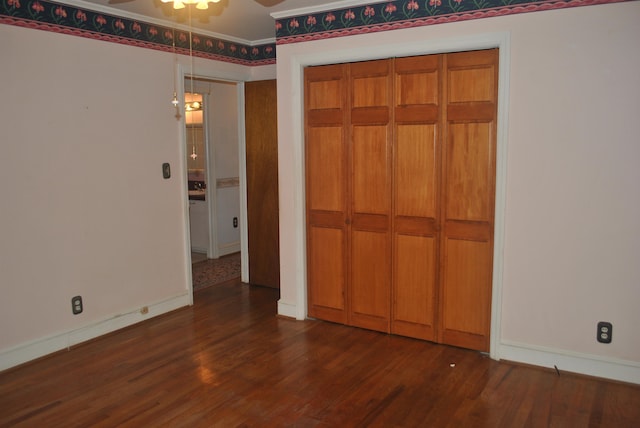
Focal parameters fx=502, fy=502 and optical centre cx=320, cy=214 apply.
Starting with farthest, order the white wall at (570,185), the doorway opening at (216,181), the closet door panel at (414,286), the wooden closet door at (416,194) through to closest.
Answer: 1. the doorway opening at (216,181)
2. the closet door panel at (414,286)
3. the wooden closet door at (416,194)
4. the white wall at (570,185)

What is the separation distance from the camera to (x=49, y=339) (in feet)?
12.1

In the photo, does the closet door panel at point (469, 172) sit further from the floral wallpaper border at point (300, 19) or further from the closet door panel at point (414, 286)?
the floral wallpaper border at point (300, 19)

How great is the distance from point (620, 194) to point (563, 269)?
1.93 feet

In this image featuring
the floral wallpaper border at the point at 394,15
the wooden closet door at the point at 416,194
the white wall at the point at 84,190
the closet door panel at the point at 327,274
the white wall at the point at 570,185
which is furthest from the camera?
the closet door panel at the point at 327,274

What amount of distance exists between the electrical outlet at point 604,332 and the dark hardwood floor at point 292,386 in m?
0.27

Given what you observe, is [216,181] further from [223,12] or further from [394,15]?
[394,15]

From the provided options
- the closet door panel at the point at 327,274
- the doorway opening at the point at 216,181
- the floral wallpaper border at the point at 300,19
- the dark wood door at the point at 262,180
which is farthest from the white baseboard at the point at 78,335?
the floral wallpaper border at the point at 300,19

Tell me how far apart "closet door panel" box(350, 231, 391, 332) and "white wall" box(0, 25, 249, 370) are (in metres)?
1.71

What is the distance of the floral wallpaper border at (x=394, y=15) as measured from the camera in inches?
130

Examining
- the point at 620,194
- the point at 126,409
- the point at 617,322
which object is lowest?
the point at 126,409

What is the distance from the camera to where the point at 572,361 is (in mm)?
3348

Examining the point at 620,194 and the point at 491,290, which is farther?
the point at 491,290

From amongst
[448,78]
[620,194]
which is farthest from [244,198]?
[620,194]

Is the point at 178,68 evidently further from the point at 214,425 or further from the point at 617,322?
the point at 617,322
